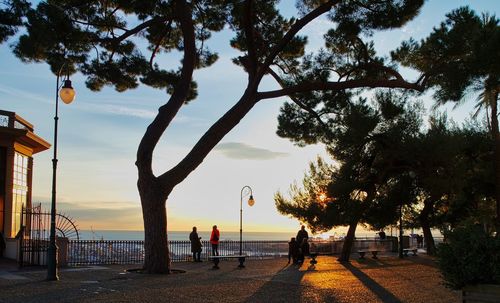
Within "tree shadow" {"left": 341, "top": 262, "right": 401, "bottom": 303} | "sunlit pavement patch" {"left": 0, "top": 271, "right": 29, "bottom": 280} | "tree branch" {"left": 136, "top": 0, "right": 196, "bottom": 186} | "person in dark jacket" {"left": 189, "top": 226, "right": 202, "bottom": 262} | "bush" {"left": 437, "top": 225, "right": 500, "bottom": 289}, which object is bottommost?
"tree shadow" {"left": 341, "top": 262, "right": 401, "bottom": 303}

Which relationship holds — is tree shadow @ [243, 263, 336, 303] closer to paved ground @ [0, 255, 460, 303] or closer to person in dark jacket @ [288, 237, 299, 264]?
paved ground @ [0, 255, 460, 303]

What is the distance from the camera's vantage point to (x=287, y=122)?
85.4 feet

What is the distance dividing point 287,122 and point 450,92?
29.4ft

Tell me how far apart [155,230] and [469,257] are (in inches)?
468

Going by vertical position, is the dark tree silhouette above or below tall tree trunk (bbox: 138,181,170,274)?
above

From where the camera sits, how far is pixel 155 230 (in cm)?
1959

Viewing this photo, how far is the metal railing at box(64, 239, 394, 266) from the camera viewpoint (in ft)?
80.4

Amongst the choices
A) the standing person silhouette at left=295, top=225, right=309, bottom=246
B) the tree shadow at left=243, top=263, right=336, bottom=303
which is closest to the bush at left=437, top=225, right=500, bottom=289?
the tree shadow at left=243, top=263, right=336, bottom=303

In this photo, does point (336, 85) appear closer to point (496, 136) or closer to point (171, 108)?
point (171, 108)

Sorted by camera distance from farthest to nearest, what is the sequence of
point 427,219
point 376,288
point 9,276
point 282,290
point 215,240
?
point 427,219 → point 215,240 → point 9,276 → point 376,288 → point 282,290

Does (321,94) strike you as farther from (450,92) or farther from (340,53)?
(450,92)

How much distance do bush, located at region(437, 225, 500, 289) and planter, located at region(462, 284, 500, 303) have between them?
4.8 inches

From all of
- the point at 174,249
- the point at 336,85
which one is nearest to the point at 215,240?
the point at 174,249

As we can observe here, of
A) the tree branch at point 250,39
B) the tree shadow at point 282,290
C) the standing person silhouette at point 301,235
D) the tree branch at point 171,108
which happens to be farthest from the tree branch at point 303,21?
the standing person silhouette at point 301,235
